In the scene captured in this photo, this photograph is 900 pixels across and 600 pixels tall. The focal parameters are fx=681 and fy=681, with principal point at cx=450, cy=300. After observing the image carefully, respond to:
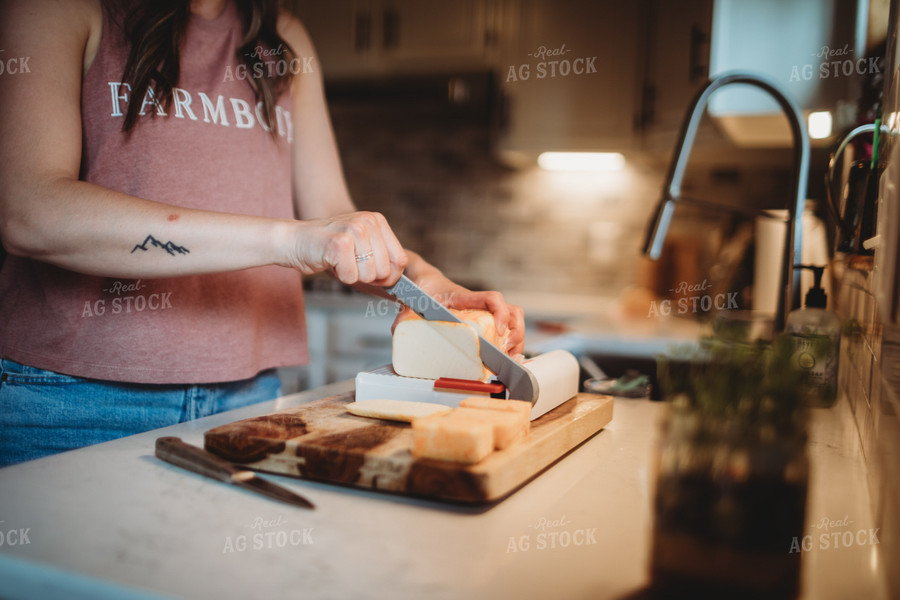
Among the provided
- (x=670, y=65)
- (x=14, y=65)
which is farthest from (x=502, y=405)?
(x=670, y=65)

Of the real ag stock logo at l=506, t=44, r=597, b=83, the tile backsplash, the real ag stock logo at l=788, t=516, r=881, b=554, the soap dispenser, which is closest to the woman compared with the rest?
the soap dispenser

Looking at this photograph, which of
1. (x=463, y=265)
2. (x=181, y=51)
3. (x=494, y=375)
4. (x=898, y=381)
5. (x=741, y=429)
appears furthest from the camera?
(x=463, y=265)

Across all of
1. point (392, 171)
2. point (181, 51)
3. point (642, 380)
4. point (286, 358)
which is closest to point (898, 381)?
point (642, 380)

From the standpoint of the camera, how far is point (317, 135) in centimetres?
134

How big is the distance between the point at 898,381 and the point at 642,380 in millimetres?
622

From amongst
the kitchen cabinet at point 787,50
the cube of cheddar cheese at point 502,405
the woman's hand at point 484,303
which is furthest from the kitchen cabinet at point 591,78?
the cube of cheddar cheese at point 502,405

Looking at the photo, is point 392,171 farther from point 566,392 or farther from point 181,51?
point 566,392

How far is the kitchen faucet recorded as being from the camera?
118 cm

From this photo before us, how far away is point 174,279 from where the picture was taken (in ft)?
3.87

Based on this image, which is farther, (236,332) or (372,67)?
(372,67)

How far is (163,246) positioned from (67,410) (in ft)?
1.17

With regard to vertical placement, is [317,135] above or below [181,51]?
below

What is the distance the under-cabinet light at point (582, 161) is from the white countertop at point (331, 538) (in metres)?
2.43

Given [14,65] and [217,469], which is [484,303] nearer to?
[217,469]
